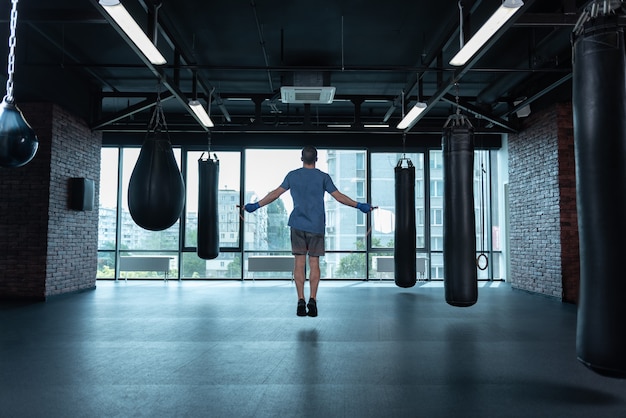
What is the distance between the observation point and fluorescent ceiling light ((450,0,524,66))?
12.5 feet

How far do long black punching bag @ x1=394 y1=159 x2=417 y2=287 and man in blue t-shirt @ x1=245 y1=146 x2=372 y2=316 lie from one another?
2.60 meters

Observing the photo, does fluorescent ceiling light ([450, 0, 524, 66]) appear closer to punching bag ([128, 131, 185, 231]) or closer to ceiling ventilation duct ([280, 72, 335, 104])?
ceiling ventilation duct ([280, 72, 335, 104])

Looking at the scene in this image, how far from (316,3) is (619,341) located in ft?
15.9

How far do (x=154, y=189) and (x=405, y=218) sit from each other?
4076 millimetres

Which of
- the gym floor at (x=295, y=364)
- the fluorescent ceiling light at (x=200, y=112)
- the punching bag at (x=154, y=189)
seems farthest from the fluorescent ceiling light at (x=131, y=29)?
the gym floor at (x=295, y=364)

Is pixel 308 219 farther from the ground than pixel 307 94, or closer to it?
closer to it

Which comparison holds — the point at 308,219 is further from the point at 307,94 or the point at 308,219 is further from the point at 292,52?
the point at 292,52

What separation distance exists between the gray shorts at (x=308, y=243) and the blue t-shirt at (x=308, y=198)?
5 cm

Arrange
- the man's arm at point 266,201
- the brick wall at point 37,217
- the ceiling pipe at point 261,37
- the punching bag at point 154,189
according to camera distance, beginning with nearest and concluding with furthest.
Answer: the punching bag at point 154,189, the man's arm at point 266,201, the ceiling pipe at point 261,37, the brick wall at point 37,217

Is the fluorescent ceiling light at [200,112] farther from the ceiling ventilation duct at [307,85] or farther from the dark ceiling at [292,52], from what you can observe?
the ceiling ventilation duct at [307,85]

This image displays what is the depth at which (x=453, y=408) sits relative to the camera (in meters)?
2.17

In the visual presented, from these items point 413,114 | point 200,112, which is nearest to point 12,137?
point 200,112

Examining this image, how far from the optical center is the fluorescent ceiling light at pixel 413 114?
6469 mm

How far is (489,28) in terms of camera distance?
165 inches
